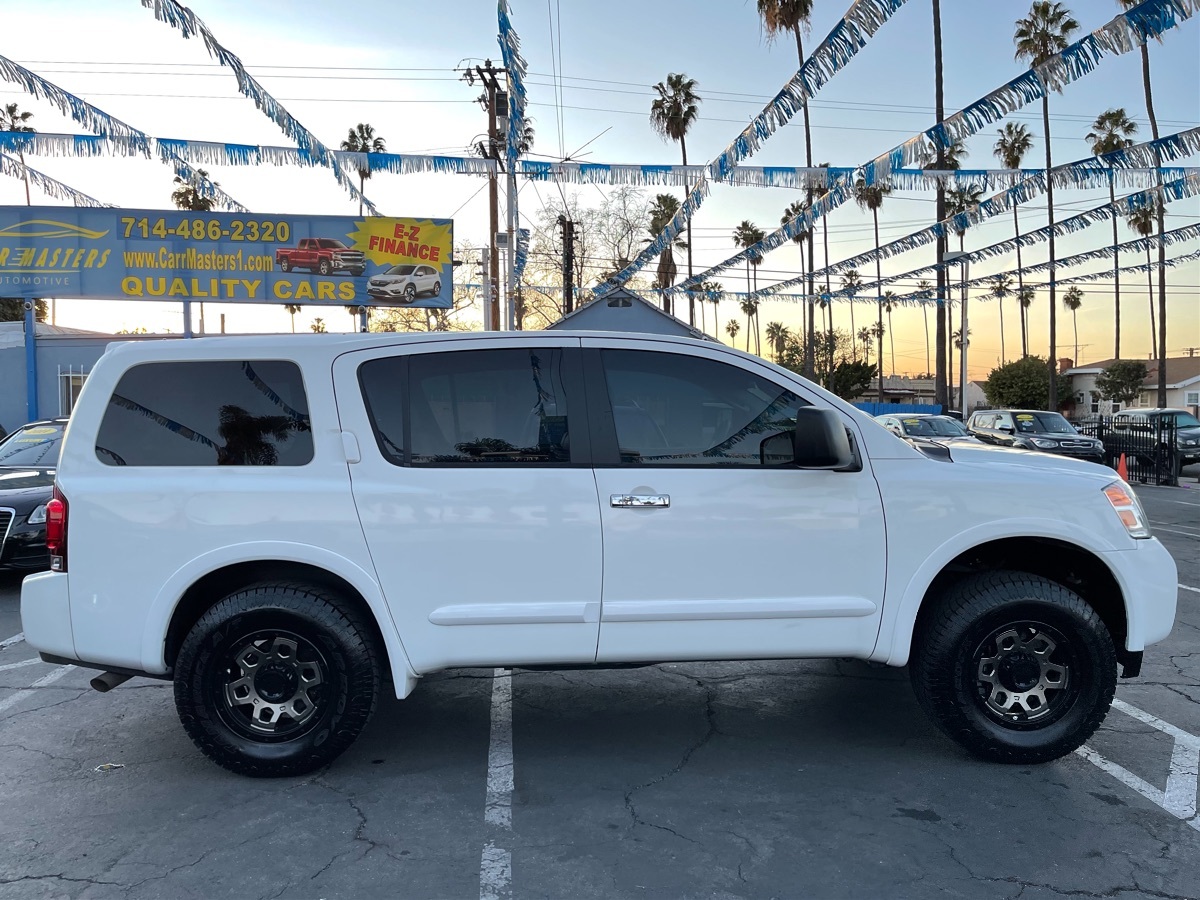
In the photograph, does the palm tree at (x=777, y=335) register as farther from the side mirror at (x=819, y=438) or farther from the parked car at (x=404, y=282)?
the side mirror at (x=819, y=438)

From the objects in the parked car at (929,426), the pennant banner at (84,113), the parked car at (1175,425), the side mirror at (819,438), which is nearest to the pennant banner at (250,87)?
the pennant banner at (84,113)

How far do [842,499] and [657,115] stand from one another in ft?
157

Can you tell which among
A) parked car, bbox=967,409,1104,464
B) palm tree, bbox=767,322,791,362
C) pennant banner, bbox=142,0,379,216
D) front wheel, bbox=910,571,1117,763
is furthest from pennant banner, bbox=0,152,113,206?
palm tree, bbox=767,322,791,362

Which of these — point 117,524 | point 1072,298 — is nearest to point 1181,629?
point 117,524

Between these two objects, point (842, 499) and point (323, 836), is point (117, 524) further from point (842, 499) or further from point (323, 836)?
point (842, 499)

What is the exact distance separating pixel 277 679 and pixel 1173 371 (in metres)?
80.4

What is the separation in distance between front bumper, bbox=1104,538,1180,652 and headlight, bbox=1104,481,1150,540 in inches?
2.2

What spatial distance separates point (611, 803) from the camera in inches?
149

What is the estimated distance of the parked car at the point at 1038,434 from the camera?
73.0 ft

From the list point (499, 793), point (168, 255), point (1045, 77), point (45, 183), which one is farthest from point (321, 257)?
point (499, 793)

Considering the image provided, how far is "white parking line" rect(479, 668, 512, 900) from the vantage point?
3.16 m

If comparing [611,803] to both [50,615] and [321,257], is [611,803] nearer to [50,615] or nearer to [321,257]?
[50,615]

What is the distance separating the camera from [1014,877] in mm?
3164

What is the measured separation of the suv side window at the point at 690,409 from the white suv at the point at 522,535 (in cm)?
1
